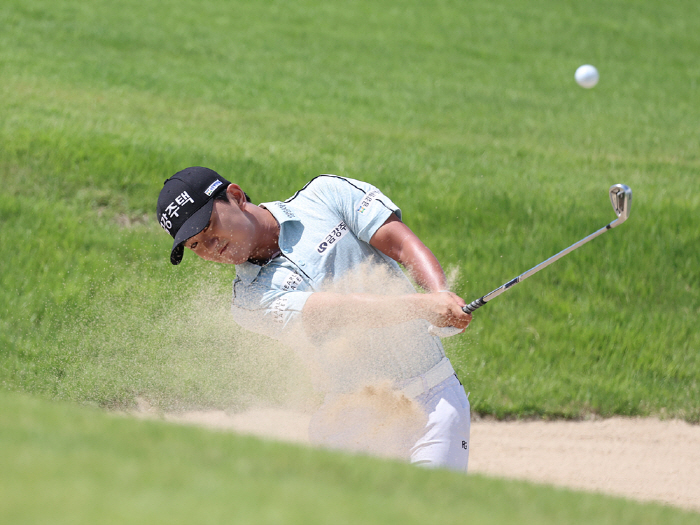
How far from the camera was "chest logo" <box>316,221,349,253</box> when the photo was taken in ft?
11.6

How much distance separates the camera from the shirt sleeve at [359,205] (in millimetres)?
3561

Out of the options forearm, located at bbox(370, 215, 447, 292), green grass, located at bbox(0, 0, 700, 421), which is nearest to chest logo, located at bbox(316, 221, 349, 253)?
forearm, located at bbox(370, 215, 447, 292)

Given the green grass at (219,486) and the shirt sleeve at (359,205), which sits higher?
the shirt sleeve at (359,205)

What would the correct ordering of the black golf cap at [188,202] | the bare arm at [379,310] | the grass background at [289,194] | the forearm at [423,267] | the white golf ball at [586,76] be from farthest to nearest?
the white golf ball at [586,76], the grass background at [289,194], the forearm at [423,267], the black golf cap at [188,202], the bare arm at [379,310]

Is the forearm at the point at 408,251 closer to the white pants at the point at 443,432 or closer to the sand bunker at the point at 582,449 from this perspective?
the white pants at the point at 443,432

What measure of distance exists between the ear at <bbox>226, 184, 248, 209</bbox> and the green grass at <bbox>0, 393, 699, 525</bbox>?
123 cm

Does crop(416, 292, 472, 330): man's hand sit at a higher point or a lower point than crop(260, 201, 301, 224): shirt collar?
lower

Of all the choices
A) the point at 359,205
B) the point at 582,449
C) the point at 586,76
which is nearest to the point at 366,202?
the point at 359,205

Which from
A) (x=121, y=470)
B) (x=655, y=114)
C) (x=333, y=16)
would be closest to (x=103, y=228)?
(x=121, y=470)

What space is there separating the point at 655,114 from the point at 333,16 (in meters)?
9.55

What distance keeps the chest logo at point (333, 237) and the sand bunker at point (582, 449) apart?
1858 mm

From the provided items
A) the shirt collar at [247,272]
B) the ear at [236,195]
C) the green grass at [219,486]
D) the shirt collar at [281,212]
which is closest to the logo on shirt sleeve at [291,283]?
the shirt collar at [247,272]

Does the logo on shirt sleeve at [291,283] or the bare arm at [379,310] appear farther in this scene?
the logo on shirt sleeve at [291,283]

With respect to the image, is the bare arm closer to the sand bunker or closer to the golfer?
the golfer
